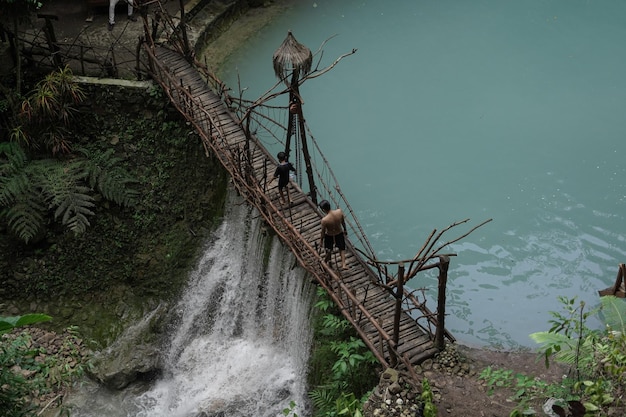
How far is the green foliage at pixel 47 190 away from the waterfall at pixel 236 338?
1449 mm

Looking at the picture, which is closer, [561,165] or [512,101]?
[561,165]

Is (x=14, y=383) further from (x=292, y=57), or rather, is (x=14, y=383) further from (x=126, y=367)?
(x=292, y=57)

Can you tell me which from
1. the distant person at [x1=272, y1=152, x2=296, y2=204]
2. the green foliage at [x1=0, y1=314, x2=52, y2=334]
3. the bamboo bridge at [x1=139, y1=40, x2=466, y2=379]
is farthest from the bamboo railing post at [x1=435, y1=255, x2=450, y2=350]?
the green foliage at [x1=0, y1=314, x2=52, y2=334]

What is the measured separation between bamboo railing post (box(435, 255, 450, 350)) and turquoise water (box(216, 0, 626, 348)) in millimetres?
1563

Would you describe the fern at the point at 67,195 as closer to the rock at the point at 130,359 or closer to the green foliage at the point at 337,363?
the rock at the point at 130,359

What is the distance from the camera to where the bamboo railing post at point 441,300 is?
18.2 ft

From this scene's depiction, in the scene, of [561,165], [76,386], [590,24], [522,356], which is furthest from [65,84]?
[590,24]

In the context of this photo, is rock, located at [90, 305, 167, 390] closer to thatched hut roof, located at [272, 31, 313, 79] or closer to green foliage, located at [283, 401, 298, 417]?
green foliage, located at [283, 401, 298, 417]

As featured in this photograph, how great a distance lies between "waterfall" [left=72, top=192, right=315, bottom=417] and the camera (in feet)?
24.6

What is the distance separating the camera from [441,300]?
5750 mm

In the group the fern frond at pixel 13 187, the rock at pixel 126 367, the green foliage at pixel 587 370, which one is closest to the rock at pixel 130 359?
the rock at pixel 126 367

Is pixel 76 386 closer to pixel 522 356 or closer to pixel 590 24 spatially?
pixel 522 356

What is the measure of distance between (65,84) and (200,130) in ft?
5.75

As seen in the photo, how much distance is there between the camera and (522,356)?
21.0 ft
